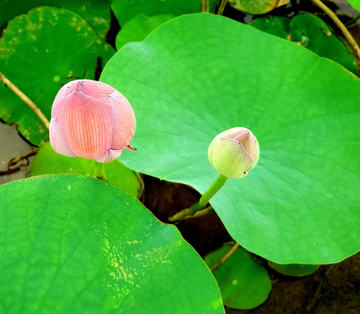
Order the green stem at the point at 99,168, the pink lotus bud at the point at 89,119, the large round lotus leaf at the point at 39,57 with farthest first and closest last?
1. the large round lotus leaf at the point at 39,57
2. the green stem at the point at 99,168
3. the pink lotus bud at the point at 89,119

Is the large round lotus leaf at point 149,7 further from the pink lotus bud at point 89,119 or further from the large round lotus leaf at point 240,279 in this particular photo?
the large round lotus leaf at point 240,279

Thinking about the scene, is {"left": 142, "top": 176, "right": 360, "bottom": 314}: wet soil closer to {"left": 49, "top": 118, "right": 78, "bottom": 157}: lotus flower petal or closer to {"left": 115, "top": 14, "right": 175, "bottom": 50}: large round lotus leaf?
{"left": 115, "top": 14, "right": 175, "bottom": 50}: large round lotus leaf

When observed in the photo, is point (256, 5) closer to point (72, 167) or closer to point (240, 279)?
point (72, 167)

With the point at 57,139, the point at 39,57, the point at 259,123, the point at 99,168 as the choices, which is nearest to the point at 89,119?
the point at 57,139

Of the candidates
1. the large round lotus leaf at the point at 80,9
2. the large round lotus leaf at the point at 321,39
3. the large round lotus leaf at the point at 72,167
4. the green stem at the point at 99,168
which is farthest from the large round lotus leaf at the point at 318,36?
the green stem at the point at 99,168

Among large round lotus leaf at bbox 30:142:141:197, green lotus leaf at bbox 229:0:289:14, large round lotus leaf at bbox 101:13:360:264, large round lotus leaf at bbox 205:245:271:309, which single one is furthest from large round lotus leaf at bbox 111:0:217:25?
large round lotus leaf at bbox 205:245:271:309

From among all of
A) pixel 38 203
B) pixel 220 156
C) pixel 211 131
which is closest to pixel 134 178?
pixel 211 131
